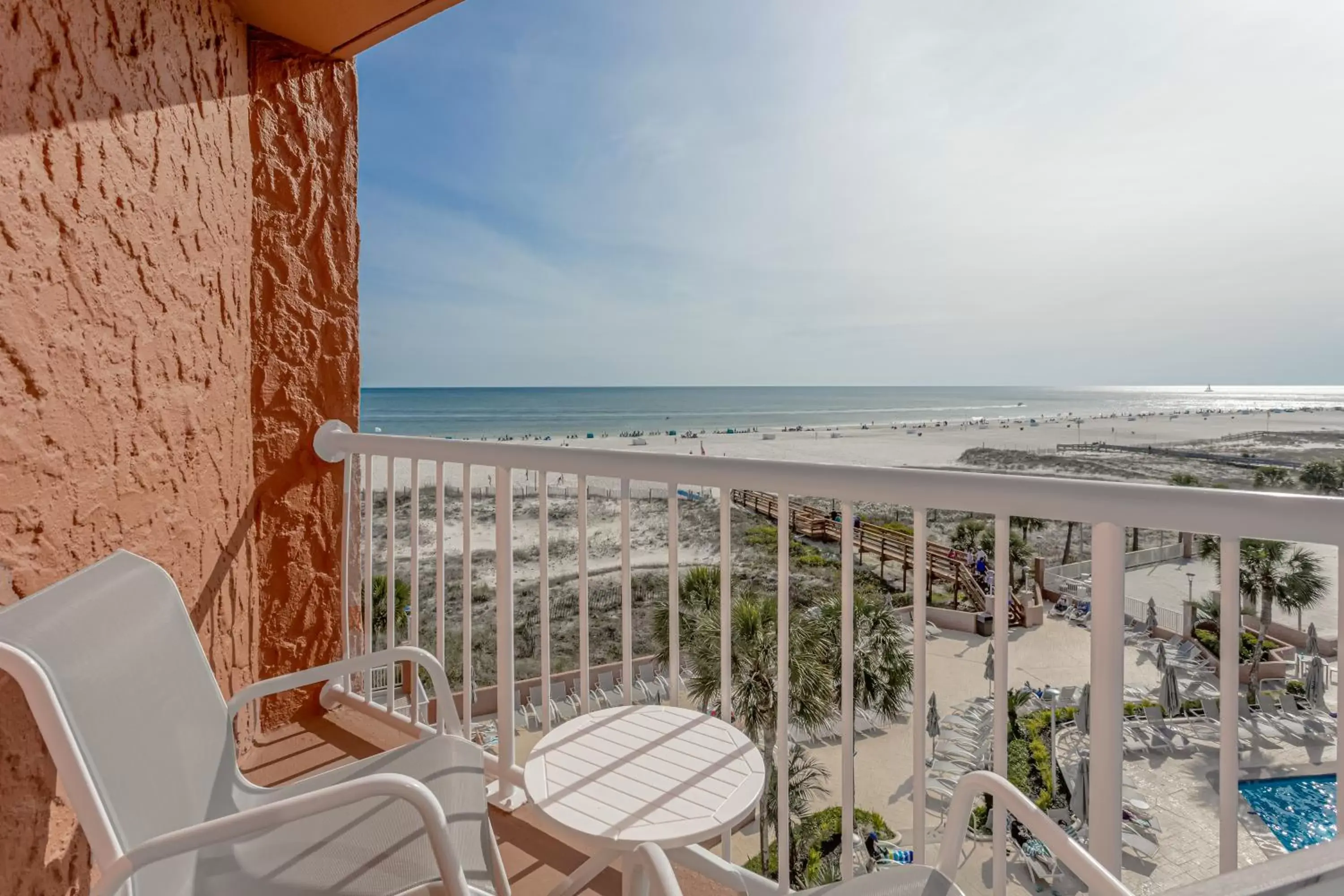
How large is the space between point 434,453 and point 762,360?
32.5 m

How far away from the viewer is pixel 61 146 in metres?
1.58

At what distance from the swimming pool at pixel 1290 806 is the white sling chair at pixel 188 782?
5.50 m

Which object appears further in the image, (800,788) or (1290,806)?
(800,788)

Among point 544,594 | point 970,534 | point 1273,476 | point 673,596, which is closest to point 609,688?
point 970,534

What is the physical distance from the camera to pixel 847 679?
145 centimetres

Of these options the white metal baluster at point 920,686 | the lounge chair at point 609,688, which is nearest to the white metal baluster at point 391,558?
the white metal baluster at point 920,686

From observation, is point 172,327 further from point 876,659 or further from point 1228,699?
point 876,659

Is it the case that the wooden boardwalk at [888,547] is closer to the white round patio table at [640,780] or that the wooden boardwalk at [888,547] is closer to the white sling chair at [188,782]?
the white round patio table at [640,780]

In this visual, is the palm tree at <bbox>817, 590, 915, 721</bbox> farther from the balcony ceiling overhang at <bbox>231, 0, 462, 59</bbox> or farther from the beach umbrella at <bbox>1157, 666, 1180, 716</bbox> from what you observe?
the balcony ceiling overhang at <bbox>231, 0, 462, 59</bbox>

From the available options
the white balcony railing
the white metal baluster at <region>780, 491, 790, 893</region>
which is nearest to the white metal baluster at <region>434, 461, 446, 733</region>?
the white balcony railing

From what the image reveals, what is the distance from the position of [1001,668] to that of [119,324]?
237cm

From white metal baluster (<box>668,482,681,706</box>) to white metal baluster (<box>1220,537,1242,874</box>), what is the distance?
1083 millimetres

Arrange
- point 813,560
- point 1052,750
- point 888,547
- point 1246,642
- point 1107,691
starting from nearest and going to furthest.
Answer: point 1107,691
point 1246,642
point 1052,750
point 888,547
point 813,560

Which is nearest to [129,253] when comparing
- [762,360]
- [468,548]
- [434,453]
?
[434,453]
